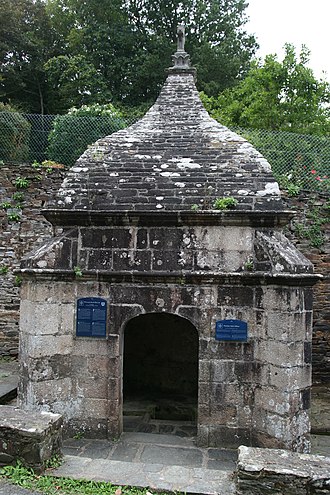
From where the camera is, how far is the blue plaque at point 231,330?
6.28 m

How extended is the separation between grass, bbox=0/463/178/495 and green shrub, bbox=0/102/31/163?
31.9ft

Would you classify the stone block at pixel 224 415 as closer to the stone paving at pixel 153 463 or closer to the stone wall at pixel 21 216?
the stone paving at pixel 153 463

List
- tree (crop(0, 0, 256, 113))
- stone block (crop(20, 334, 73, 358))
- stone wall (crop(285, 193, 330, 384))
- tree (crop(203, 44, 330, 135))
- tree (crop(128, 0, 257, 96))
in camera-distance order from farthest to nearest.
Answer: tree (crop(128, 0, 257, 96)), tree (crop(0, 0, 256, 113)), tree (crop(203, 44, 330, 135)), stone wall (crop(285, 193, 330, 384)), stone block (crop(20, 334, 73, 358))

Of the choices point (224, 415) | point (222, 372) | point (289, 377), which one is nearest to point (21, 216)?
point (222, 372)

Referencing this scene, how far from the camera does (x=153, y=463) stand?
568cm

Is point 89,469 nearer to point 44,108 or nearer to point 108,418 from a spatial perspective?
point 108,418

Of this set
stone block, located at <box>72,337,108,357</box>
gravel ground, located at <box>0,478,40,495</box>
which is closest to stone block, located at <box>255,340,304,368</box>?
stone block, located at <box>72,337,108,357</box>

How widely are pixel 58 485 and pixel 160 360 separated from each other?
195 inches

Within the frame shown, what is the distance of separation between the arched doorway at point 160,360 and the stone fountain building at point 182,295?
2432 millimetres

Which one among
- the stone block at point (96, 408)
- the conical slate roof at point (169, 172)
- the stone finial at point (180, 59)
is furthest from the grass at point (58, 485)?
the stone finial at point (180, 59)

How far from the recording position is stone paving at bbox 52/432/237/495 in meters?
4.66

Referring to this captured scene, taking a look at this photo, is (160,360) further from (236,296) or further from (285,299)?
(285,299)

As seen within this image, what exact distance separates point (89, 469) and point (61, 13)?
23487 mm

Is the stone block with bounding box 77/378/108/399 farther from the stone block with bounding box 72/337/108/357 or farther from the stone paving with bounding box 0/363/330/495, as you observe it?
the stone paving with bounding box 0/363/330/495
